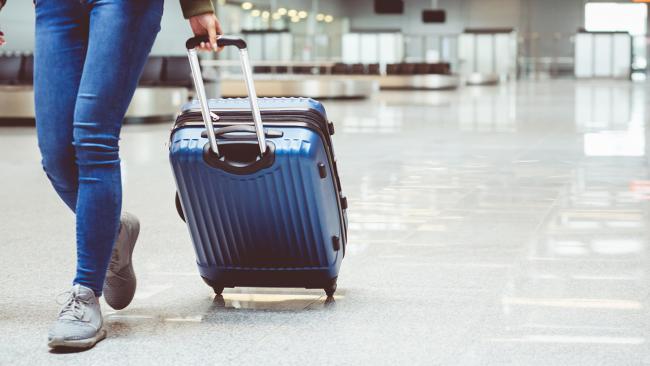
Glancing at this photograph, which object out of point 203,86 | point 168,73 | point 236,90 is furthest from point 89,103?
point 236,90

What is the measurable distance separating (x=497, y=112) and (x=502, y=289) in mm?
13737

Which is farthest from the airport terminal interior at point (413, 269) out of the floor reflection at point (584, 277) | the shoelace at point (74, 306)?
the shoelace at point (74, 306)

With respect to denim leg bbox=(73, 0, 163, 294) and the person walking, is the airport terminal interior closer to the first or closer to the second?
the person walking

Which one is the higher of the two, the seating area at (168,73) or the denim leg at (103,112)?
the denim leg at (103,112)

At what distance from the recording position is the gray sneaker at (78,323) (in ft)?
8.79

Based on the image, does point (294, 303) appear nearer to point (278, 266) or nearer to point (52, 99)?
point (278, 266)

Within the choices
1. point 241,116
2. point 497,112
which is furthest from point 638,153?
point 497,112

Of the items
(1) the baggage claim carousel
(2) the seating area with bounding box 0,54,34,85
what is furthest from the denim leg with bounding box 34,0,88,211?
(2) the seating area with bounding box 0,54,34,85

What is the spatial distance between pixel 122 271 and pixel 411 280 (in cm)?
112

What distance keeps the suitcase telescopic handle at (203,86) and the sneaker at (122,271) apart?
15.1 inches

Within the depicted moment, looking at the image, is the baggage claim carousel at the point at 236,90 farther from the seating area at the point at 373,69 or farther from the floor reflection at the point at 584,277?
the floor reflection at the point at 584,277

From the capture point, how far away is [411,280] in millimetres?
3676

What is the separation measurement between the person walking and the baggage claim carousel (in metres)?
11.5

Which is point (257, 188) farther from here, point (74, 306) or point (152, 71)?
point (152, 71)
